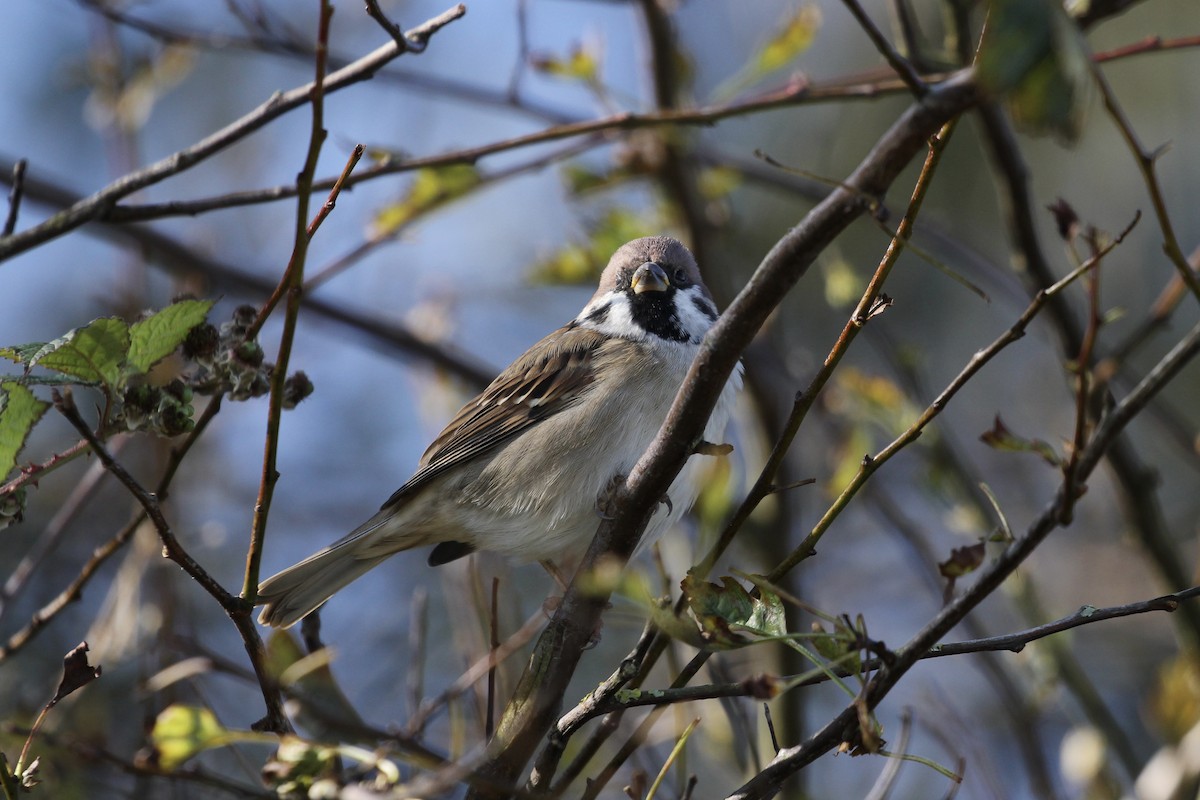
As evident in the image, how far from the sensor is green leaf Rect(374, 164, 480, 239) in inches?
141

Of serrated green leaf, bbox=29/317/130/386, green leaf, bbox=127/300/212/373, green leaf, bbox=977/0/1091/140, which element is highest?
green leaf, bbox=127/300/212/373

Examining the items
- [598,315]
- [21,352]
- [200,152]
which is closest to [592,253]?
[598,315]

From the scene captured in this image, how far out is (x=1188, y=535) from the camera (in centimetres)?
744

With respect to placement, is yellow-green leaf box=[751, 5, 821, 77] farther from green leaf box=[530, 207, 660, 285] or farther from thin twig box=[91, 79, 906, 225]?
green leaf box=[530, 207, 660, 285]

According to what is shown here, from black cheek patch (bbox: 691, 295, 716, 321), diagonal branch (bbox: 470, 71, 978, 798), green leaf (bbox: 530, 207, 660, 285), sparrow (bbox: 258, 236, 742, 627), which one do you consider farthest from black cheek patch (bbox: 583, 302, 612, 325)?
diagonal branch (bbox: 470, 71, 978, 798)

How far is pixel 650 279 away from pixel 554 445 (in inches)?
26.6

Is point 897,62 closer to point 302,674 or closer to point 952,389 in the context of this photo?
point 952,389

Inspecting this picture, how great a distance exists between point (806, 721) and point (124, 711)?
10.3 feet

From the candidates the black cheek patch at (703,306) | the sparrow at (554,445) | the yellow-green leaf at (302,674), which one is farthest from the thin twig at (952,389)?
the black cheek patch at (703,306)

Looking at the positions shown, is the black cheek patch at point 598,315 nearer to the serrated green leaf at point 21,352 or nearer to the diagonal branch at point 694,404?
the diagonal branch at point 694,404

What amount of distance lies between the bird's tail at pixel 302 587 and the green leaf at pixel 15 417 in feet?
5.78

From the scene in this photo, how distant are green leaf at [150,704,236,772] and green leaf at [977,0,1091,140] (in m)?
1.31

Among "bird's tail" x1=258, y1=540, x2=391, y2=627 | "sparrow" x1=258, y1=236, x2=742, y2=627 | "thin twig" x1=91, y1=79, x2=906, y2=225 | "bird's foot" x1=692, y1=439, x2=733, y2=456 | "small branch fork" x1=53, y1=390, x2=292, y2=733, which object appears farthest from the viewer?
"sparrow" x1=258, y1=236, x2=742, y2=627

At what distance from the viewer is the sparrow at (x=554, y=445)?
3.71 meters
